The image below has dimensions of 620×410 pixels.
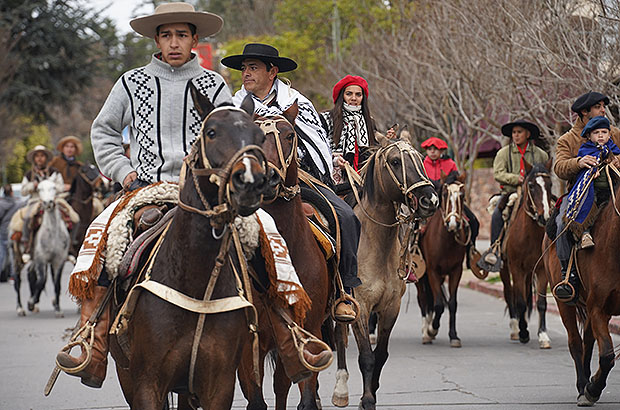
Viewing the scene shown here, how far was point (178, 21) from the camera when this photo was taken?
7090mm

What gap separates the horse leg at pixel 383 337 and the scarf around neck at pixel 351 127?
178 centimetres

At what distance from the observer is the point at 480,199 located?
3828cm

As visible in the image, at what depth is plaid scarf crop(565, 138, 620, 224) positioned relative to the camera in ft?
30.7

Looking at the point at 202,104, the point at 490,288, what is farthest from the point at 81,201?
the point at 202,104

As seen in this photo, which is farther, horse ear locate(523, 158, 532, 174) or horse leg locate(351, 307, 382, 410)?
horse ear locate(523, 158, 532, 174)

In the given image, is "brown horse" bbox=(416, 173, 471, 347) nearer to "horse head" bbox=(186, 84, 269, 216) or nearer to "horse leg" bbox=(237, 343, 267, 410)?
"horse leg" bbox=(237, 343, 267, 410)

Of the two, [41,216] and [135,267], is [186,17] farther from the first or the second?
[41,216]

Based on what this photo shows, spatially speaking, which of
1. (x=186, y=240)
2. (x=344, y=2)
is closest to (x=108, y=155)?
(x=186, y=240)

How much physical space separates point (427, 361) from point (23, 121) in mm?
40479

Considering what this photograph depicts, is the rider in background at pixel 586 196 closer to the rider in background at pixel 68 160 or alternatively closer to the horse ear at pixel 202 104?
the horse ear at pixel 202 104

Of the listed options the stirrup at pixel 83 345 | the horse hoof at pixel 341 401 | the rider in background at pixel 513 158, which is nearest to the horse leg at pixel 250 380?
the stirrup at pixel 83 345

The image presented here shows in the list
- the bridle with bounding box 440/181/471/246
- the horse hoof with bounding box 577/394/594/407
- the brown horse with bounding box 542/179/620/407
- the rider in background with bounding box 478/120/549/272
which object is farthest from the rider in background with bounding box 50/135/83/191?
the horse hoof with bounding box 577/394/594/407

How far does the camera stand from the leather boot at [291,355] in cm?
657

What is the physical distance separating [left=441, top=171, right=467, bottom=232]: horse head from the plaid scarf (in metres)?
4.85
